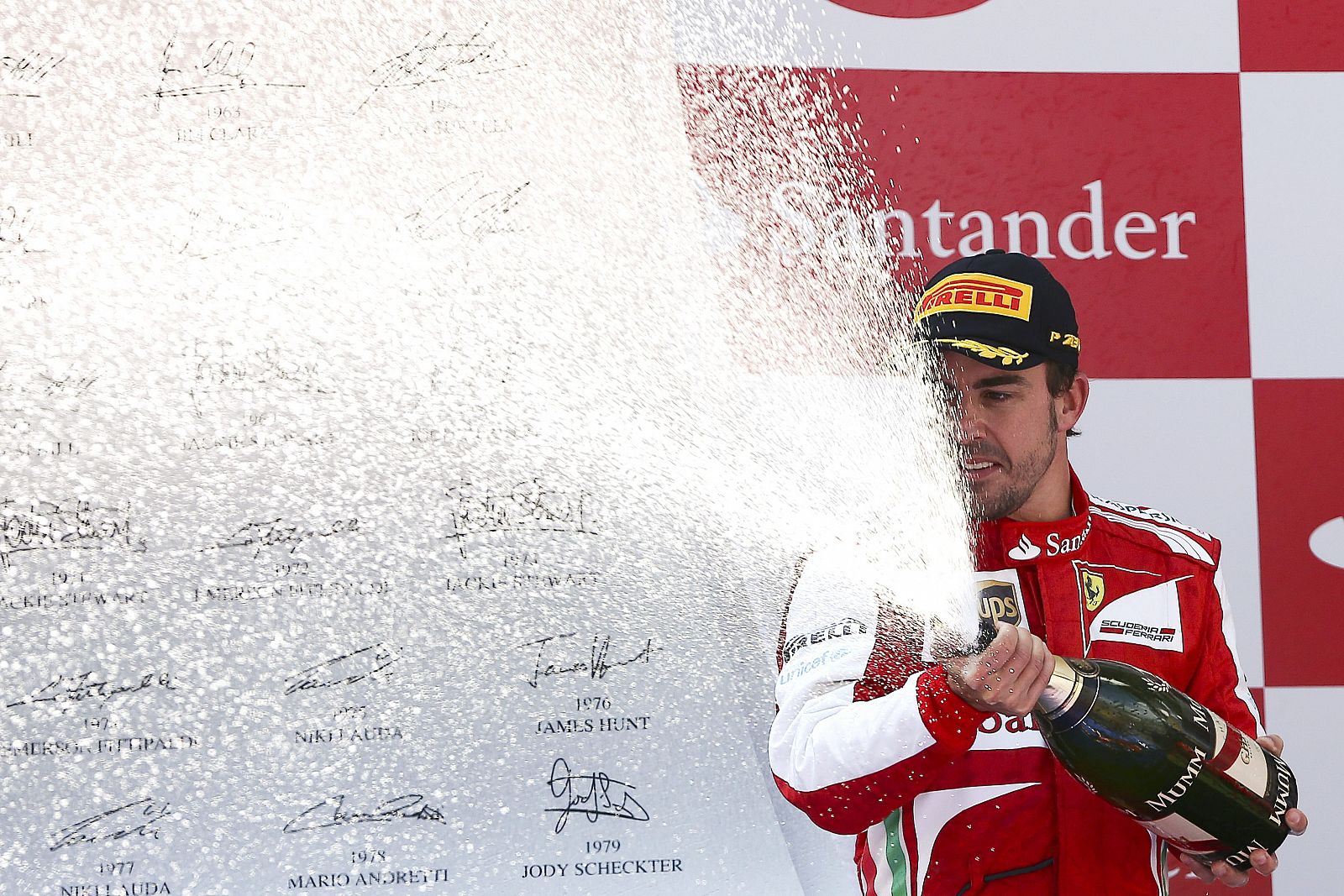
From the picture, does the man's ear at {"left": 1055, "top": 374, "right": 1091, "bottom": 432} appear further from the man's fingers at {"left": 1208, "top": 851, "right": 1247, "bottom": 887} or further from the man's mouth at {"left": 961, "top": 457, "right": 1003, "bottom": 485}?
the man's fingers at {"left": 1208, "top": 851, "right": 1247, "bottom": 887}

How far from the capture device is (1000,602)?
912mm

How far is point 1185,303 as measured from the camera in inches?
52.4

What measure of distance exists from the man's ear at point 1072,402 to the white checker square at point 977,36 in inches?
18.7

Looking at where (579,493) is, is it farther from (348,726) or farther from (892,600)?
(892,600)

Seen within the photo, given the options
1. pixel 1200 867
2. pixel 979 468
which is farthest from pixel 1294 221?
pixel 1200 867

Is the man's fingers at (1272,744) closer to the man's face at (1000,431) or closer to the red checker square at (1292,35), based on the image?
the man's face at (1000,431)

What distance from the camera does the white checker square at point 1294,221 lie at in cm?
134
